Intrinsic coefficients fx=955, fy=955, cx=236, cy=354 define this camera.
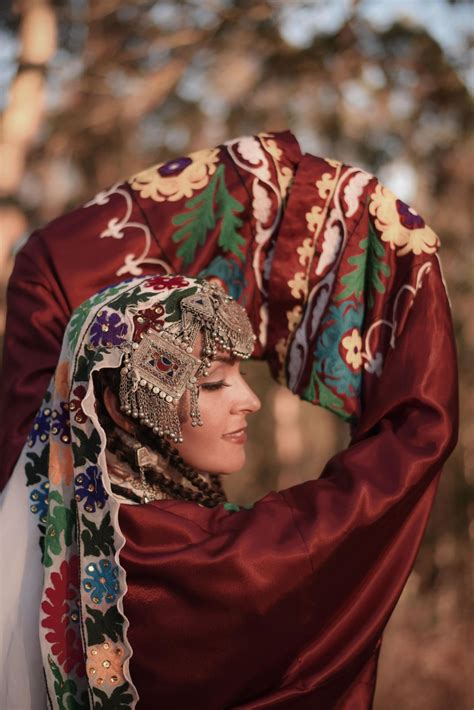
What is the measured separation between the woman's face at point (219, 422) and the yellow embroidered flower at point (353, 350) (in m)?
0.22

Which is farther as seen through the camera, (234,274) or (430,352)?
(234,274)

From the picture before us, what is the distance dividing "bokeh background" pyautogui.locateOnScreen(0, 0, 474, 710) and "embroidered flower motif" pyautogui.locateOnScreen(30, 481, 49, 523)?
5.52 m

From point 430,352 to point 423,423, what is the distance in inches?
5.8

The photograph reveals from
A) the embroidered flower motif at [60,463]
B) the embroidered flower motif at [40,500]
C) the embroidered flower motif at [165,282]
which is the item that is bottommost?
the embroidered flower motif at [40,500]

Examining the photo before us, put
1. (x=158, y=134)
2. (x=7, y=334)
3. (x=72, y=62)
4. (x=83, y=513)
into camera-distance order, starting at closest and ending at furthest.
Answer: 1. (x=83, y=513)
2. (x=7, y=334)
3. (x=72, y=62)
4. (x=158, y=134)

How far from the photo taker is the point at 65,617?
1.74 m

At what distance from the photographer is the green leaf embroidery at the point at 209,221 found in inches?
84.4

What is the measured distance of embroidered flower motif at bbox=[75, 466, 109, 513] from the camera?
170 centimetres

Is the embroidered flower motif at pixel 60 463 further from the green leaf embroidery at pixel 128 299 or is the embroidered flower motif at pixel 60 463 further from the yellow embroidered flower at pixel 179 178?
the yellow embroidered flower at pixel 179 178

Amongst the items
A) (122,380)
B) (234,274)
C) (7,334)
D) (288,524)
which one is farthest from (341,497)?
(7,334)

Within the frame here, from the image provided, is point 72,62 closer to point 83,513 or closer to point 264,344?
point 264,344

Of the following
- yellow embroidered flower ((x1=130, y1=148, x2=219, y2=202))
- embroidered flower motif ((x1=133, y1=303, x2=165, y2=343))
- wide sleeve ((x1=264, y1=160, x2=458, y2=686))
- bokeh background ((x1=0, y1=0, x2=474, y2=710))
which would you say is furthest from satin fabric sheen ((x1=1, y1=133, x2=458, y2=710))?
bokeh background ((x1=0, y1=0, x2=474, y2=710))

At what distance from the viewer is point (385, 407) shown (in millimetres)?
1847

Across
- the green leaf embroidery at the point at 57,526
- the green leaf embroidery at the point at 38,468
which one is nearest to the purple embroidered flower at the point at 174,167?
the green leaf embroidery at the point at 38,468
